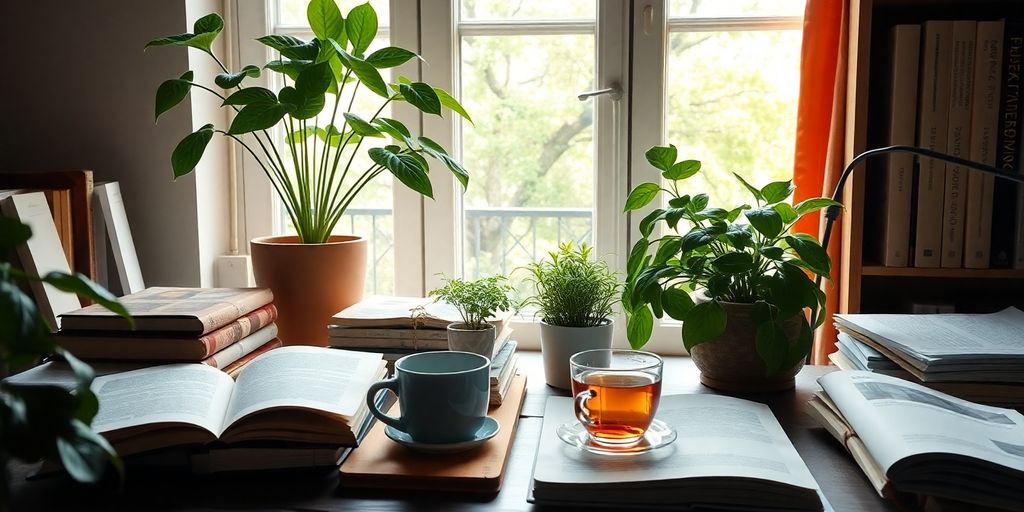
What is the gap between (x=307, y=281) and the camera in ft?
4.46

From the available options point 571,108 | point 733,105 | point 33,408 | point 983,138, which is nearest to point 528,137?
point 571,108

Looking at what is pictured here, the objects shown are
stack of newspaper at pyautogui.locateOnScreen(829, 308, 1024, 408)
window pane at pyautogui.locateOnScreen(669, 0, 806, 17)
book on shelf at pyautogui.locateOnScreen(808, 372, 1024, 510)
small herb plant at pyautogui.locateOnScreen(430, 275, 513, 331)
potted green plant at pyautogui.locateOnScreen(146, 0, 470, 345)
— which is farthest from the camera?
window pane at pyautogui.locateOnScreen(669, 0, 806, 17)

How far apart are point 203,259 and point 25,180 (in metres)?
0.36

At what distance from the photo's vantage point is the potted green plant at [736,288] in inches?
42.6

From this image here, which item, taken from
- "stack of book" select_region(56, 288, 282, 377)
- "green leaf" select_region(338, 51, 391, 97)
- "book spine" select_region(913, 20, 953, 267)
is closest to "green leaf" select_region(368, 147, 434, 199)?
"green leaf" select_region(338, 51, 391, 97)

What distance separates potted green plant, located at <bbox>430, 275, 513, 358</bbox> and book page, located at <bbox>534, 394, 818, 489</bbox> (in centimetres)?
16

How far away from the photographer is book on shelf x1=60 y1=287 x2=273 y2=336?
1.09m

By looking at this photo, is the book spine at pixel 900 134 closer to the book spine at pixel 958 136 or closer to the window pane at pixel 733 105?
the book spine at pixel 958 136

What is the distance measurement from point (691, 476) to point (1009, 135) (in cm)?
102

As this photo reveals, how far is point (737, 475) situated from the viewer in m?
0.80

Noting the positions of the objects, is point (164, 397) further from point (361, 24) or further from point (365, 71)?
point (361, 24)

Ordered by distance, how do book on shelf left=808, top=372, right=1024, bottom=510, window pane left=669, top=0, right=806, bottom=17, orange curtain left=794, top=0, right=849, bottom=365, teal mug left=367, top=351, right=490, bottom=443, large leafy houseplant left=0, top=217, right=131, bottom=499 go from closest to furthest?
1. large leafy houseplant left=0, top=217, right=131, bottom=499
2. book on shelf left=808, top=372, right=1024, bottom=510
3. teal mug left=367, top=351, right=490, bottom=443
4. orange curtain left=794, top=0, right=849, bottom=365
5. window pane left=669, top=0, right=806, bottom=17

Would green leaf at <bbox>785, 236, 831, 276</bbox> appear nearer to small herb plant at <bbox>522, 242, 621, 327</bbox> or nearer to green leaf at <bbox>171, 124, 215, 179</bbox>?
small herb plant at <bbox>522, 242, 621, 327</bbox>

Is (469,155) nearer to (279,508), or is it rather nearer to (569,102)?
(569,102)
